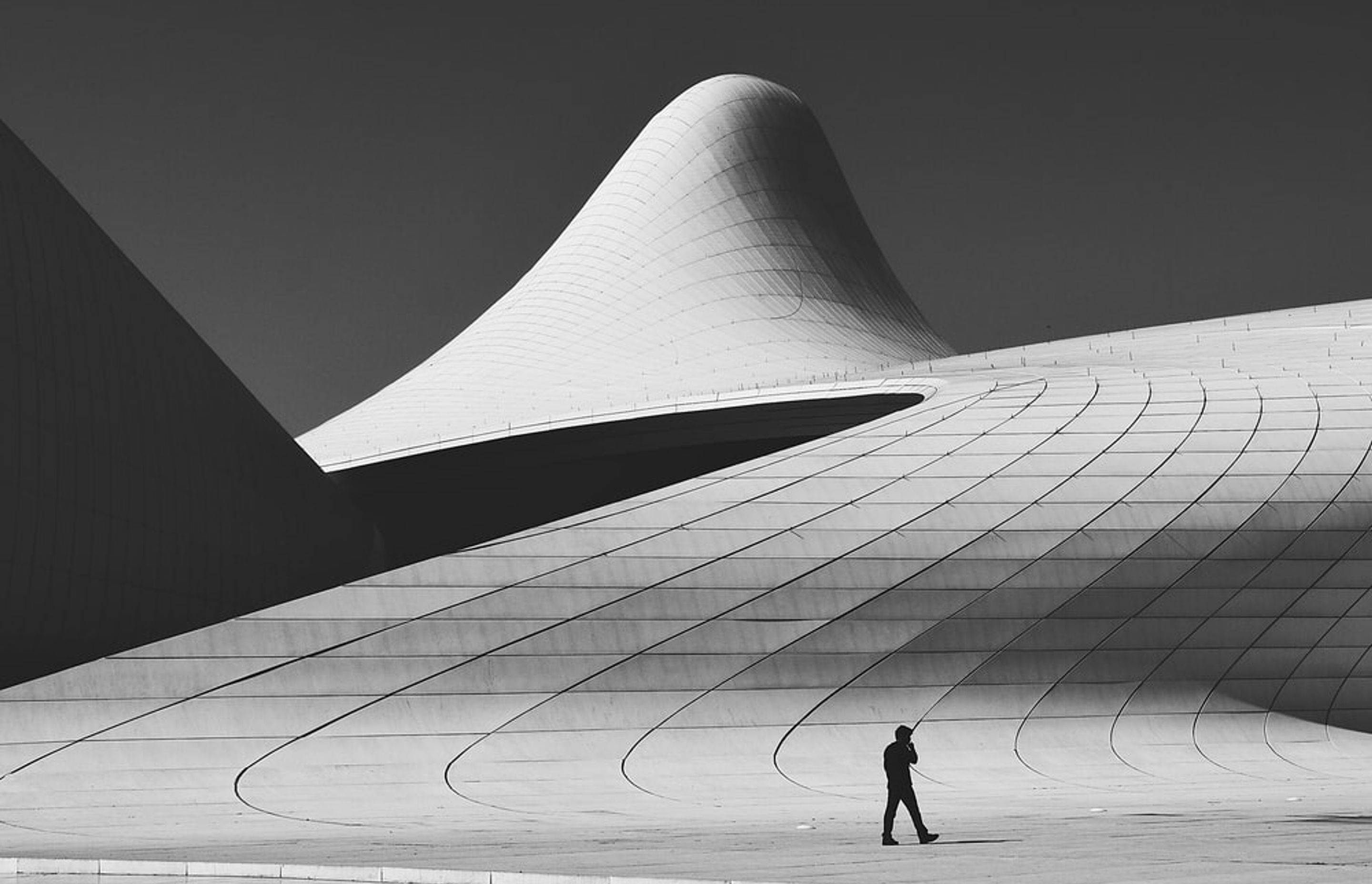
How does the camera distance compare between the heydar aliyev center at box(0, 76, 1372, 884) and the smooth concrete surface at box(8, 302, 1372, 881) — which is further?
the smooth concrete surface at box(8, 302, 1372, 881)

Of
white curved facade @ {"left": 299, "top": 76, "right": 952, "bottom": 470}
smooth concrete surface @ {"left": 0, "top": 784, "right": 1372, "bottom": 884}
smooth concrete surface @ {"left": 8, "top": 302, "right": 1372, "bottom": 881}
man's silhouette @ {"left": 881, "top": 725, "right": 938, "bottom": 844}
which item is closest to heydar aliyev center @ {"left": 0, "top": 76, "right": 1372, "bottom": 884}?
smooth concrete surface @ {"left": 8, "top": 302, "right": 1372, "bottom": 881}

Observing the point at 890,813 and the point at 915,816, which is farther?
the point at 890,813

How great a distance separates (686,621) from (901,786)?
849 centimetres

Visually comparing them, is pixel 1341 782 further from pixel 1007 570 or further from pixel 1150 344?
pixel 1150 344

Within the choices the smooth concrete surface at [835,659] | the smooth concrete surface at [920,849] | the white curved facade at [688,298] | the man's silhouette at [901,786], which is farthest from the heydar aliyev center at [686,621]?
the white curved facade at [688,298]

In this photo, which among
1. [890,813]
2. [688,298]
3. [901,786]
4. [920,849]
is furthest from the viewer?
[688,298]

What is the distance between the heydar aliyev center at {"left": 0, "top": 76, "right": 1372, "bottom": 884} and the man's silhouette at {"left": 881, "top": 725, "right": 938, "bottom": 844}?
1.10ft

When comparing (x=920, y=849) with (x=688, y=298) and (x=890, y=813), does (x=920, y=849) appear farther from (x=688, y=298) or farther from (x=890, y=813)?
(x=688, y=298)

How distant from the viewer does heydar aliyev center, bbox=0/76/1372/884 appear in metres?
16.5

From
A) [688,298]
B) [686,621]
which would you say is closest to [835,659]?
[686,621]

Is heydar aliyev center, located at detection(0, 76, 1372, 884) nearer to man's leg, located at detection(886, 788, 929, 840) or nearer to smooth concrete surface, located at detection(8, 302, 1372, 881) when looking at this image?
smooth concrete surface, located at detection(8, 302, 1372, 881)

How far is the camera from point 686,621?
20.2 meters

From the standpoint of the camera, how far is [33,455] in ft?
56.2

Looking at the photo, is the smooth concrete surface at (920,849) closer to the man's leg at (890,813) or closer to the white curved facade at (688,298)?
the man's leg at (890,813)
